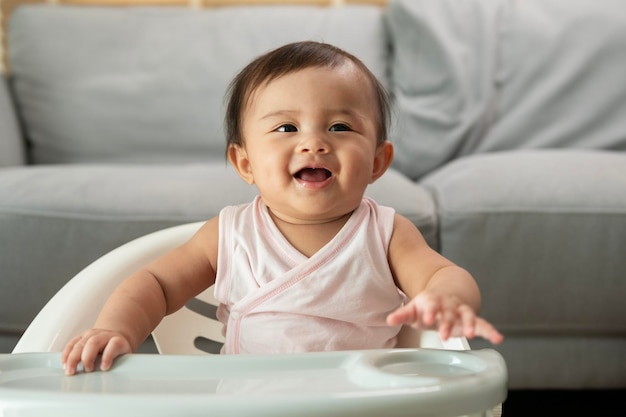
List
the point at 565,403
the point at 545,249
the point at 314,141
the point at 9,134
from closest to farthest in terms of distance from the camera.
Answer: the point at 314,141 → the point at 545,249 → the point at 565,403 → the point at 9,134

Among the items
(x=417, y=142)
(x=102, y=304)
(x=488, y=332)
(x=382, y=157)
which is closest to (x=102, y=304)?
(x=102, y=304)

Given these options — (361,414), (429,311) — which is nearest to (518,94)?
(429,311)

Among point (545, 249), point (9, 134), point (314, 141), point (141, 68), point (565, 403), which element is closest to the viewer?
point (314, 141)

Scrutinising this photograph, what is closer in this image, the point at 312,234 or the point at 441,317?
Result: the point at 441,317

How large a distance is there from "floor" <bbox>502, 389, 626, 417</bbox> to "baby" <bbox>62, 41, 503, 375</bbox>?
2.29 ft

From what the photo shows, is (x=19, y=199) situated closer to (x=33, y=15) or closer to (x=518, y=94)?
(x=33, y=15)

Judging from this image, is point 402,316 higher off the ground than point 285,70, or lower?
lower

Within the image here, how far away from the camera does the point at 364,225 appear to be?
0.82 m

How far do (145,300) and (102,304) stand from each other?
73 mm

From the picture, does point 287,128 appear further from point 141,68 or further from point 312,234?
point 141,68

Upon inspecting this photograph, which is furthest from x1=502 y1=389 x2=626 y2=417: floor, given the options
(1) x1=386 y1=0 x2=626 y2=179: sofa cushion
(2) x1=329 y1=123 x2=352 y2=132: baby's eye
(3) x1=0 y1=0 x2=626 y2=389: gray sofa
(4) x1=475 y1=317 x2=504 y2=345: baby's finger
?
(4) x1=475 y1=317 x2=504 y2=345: baby's finger

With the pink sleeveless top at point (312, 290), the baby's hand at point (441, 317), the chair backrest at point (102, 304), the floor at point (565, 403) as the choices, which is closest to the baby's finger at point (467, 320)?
the baby's hand at point (441, 317)

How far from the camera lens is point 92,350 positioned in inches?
24.1

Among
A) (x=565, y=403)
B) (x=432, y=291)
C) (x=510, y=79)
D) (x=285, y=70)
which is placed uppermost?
(x=285, y=70)
